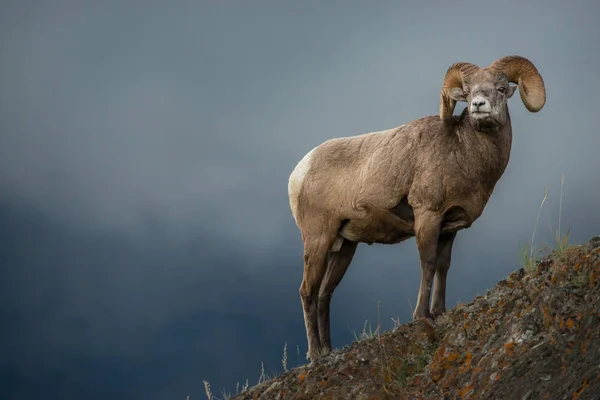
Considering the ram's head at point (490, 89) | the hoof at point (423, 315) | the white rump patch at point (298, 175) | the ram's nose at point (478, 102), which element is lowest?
the hoof at point (423, 315)

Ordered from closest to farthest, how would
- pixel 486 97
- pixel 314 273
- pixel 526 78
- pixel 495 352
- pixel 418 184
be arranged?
pixel 495 352 < pixel 486 97 < pixel 418 184 < pixel 526 78 < pixel 314 273

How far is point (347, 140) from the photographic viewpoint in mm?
11250

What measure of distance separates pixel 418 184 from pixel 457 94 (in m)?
1.31

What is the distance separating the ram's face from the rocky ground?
6.78 ft

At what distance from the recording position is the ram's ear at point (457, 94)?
31.6ft

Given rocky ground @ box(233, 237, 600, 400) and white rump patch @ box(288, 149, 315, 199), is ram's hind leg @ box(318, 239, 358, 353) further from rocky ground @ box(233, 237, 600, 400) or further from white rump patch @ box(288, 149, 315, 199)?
rocky ground @ box(233, 237, 600, 400)

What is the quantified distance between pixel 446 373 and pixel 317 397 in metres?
1.81

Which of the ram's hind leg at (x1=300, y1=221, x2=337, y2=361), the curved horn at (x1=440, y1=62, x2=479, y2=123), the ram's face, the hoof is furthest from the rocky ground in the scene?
the curved horn at (x1=440, y1=62, x2=479, y2=123)

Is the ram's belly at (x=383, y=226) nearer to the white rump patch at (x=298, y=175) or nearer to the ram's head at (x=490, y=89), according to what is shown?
the white rump patch at (x=298, y=175)

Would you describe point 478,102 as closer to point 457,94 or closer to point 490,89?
point 490,89

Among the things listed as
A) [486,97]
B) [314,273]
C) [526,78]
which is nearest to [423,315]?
[314,273]

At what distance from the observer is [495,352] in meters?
6.40

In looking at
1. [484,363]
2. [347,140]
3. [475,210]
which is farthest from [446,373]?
[347,140]

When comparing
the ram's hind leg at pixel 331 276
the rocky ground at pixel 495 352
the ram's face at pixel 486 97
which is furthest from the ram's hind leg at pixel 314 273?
the ram's face at pixel 486 97
